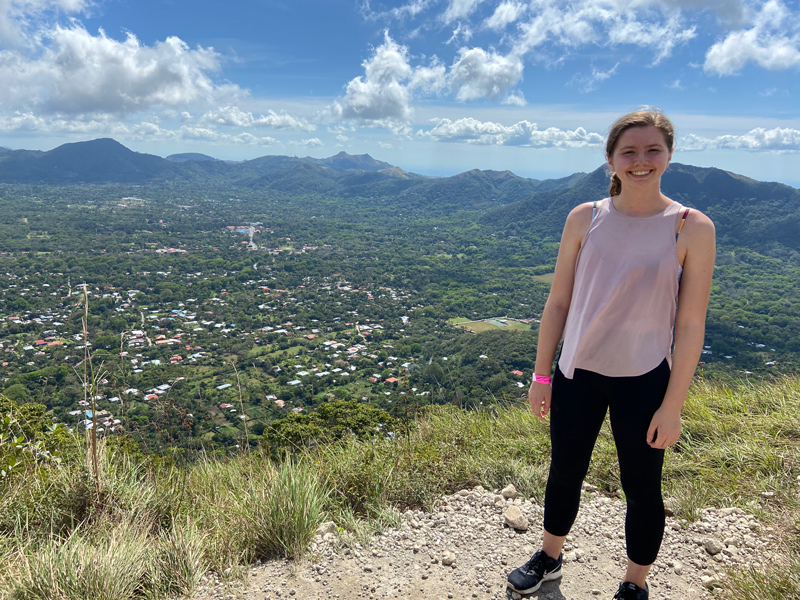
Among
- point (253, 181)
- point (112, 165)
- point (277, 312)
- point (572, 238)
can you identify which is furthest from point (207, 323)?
point (112, 165)

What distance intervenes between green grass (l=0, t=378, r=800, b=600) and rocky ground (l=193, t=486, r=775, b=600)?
0.08m

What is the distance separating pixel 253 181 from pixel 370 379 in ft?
529

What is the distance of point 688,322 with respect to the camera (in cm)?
132

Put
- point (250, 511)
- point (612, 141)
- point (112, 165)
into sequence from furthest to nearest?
point (112, 165)
point (250, 511)
point (612, 141)

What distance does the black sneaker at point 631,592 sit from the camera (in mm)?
1565

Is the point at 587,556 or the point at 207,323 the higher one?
the point at 587,556

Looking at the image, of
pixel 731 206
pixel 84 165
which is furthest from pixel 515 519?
pixel 84 165

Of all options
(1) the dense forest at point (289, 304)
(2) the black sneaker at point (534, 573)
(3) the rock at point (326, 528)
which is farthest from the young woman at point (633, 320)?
(1) the dense forest at point (289, 304)

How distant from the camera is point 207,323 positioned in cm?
3438

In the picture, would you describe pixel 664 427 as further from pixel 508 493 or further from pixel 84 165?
pixel 84 165

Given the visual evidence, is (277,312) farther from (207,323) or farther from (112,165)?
(112,165)

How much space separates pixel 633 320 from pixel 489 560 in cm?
121

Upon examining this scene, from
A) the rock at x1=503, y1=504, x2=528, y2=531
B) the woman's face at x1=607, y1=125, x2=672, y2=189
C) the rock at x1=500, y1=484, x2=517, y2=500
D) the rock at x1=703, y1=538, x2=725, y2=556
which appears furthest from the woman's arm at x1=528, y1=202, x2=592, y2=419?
the rock at x1=703, y1=538, x2=725, y2=556

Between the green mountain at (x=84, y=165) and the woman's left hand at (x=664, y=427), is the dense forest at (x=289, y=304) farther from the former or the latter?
the green mountain at (x=84, y=165)
